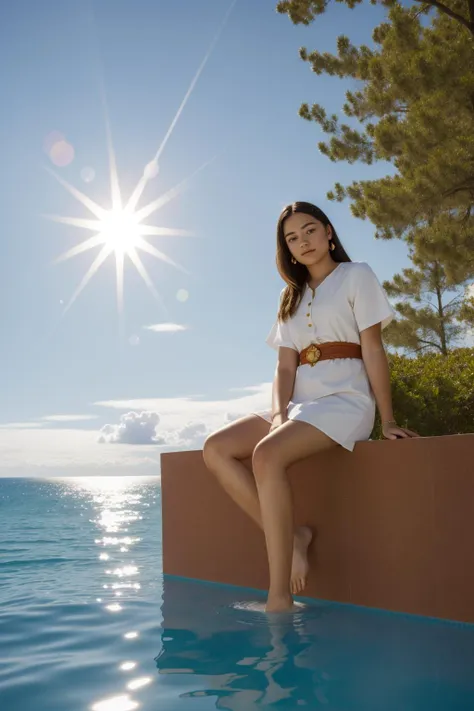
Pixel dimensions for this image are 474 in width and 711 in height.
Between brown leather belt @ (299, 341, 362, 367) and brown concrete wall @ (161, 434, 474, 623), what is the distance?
0.41 metres

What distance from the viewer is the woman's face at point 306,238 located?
125 inches

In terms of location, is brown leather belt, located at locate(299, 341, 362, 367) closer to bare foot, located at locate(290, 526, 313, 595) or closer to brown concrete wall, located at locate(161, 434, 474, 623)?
brown concrete wall, located at locate(161, 434, 474, 623)

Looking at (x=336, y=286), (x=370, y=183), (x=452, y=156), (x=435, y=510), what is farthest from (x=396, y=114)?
(x=435, y=510)

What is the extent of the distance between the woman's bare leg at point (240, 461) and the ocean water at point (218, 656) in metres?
0.37

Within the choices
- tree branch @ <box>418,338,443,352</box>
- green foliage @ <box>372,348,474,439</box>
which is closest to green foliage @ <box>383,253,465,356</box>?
tree branch @ <box>418,338,443,352</box>

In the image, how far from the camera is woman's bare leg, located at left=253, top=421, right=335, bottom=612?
265 centimetres

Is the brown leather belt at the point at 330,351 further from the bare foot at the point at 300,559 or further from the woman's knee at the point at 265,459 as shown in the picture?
the bare foot at the point at 300,559

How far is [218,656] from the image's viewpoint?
2.24 meters

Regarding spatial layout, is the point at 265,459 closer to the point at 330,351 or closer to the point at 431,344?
the point at 330,351

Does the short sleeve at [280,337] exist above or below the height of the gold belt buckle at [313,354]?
above

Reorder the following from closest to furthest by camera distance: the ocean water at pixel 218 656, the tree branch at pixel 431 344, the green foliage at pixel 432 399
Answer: the ocean water at pixel 218 656 < the green foliage at pixel 432 399 < the tree branch at pixel 431 344

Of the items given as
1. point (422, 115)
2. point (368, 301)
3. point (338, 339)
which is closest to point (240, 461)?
point (338, 339)

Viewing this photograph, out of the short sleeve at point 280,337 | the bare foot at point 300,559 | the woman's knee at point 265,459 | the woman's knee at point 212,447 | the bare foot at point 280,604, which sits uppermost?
the short sleeve at point 280,337

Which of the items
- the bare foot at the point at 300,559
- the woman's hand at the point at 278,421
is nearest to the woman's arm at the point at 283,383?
the woman's hand at the point at 278,421
